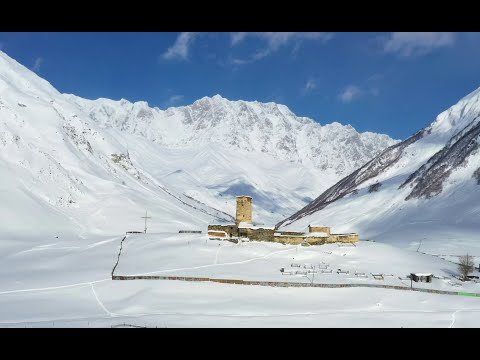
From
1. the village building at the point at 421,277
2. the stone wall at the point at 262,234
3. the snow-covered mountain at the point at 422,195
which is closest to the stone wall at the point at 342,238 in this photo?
the stone wall at the point at 262,234

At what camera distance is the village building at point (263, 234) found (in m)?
44.7

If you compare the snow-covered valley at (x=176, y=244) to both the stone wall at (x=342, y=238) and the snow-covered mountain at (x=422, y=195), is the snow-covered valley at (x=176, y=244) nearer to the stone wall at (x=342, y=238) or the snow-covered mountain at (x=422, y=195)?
the snow-covered mountain at (x=422, y=195)

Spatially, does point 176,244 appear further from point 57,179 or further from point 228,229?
point 57,179

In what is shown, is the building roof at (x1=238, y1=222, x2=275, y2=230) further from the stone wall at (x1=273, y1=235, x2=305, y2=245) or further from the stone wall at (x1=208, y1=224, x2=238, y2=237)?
the stone wall at (x1=273, y1=235, x2=305, y2=245)

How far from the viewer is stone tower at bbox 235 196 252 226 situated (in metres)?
48.0

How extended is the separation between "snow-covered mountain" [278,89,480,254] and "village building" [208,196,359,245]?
30453 millimetres

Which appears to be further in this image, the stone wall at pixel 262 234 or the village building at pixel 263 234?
the stone wall at pixel 262 234

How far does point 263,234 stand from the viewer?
4553 cm

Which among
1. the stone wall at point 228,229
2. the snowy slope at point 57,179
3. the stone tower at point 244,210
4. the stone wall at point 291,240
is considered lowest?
the stone wall at point 291,240

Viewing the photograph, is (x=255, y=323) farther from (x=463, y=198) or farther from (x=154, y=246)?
(x=463, y=198)

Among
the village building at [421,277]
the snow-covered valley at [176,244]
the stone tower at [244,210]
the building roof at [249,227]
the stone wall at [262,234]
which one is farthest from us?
the stone tower at [244,210]

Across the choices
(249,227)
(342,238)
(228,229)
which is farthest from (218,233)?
(342,238)

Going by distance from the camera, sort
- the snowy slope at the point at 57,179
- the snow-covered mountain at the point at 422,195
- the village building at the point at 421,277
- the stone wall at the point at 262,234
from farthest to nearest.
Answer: the snow-covered mountain at the point at 422,195
the snowy slope at the point at 57,179
the stone wall at the point at 262,234
the village building at the point at 421,277
